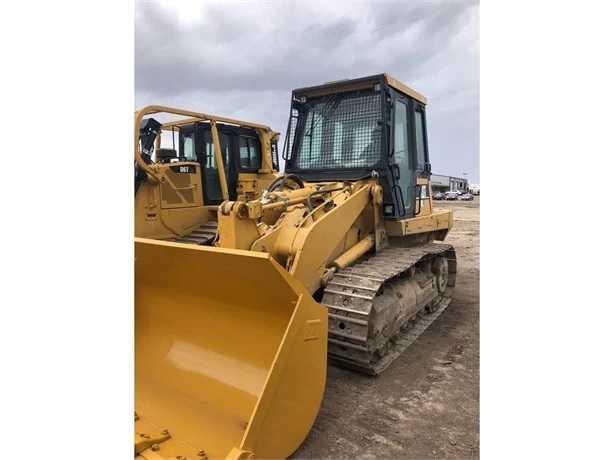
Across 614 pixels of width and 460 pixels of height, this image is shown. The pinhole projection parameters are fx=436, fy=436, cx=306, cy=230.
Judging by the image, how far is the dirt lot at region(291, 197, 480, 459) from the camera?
10.3ft

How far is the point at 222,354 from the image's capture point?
347 cm

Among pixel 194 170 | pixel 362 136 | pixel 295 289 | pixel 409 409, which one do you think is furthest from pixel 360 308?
pixel 194 170

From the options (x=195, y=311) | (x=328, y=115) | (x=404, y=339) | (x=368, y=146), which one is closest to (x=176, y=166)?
(x=328, y=115)

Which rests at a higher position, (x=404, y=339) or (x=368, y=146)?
(x=368, y=146)

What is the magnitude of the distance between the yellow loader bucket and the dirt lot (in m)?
0.39

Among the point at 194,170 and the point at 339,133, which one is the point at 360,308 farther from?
the point at 194,170

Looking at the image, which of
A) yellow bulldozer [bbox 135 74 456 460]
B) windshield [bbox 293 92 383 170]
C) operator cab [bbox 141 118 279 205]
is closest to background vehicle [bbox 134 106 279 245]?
operator cab [bbox 141 118 279 205]

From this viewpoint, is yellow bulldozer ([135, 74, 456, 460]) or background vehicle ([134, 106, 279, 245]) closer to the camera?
yellow bulldozer ([135, 74, 456, 460])

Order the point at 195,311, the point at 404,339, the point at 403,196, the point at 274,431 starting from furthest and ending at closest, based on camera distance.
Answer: the point at 403,196 < the point at 404,339 < the point at 195,311 < the point at 274,431

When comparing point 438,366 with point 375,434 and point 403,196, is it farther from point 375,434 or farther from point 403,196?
point 403,196

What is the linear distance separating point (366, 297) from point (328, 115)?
263 centimetres

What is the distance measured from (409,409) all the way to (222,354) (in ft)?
5.32

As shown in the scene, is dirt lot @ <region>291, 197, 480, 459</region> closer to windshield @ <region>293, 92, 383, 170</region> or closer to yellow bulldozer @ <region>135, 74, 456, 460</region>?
yellow bulldozer @ <region>135, 74, 456, 460</region>

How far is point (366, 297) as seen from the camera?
3.86 metres
